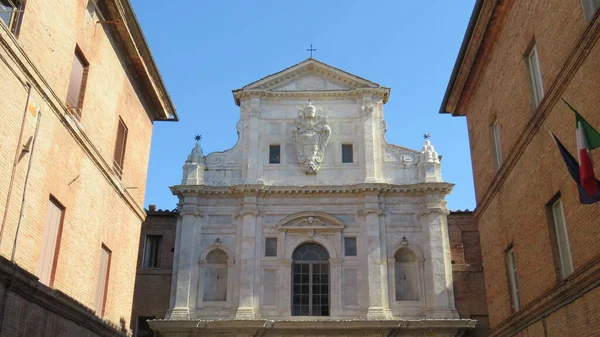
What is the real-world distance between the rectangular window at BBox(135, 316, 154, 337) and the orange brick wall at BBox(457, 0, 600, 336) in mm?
16469

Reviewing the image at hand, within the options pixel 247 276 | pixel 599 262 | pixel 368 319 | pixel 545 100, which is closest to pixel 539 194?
pixel 545 100

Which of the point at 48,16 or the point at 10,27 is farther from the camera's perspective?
the point at 48,16

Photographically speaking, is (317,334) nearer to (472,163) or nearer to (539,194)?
(472,163)

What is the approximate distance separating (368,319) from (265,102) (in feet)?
36.8

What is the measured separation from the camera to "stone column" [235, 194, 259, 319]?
27234 mm

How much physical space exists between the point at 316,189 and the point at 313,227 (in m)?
1.66

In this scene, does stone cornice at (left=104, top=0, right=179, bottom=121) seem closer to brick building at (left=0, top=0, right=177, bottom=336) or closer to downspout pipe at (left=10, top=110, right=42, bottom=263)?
brick building at (left=0, top=0, right=177, bottom=336)

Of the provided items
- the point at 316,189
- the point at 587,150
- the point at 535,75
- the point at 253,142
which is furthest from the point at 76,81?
the point at 253,142

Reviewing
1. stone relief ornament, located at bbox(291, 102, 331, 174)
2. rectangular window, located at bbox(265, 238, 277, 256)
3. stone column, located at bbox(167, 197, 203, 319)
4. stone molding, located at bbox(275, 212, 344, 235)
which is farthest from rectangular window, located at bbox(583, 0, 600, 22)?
stone column, located at bbox(167, 197, 203, 319)

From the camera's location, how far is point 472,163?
57.6 feet

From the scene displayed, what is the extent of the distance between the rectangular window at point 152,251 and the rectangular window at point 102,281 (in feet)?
45.9

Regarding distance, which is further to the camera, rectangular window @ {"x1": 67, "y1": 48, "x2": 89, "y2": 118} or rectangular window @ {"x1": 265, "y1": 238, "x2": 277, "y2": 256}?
rectangular window @ {"x1": 265, "y1": 238, "x2": 277, "y2": 256}

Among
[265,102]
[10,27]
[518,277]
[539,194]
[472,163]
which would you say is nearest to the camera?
[10,27]

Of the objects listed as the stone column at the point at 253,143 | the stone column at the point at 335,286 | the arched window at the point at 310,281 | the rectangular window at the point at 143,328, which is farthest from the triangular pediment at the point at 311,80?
the rectangular window at the point at 143,328
